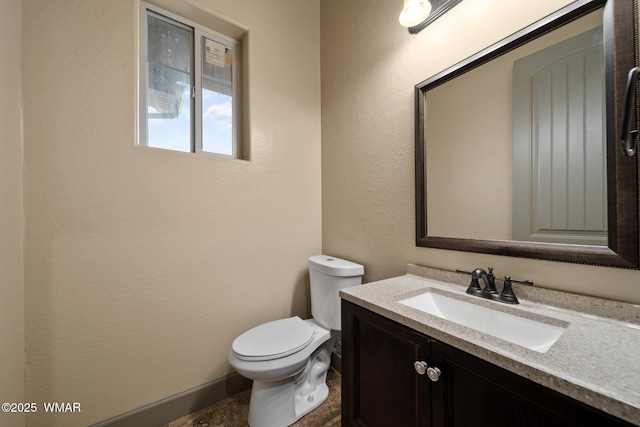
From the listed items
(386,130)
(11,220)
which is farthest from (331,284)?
(11,220)

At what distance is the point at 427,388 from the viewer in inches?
27.0

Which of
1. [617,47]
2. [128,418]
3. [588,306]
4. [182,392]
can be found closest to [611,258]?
[588,306]

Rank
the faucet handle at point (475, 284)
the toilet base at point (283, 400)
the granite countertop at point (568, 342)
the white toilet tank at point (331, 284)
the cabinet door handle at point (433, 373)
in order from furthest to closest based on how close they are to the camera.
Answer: the white toilet tank at point (331, 284) → the toilet base at point (283, 400) → the faucet handle at point (475, 284) → the cabinet door handle at point (433, 373) → the granite countertop at point (568, 342)

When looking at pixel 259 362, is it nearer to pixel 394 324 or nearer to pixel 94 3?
pixel 394 324

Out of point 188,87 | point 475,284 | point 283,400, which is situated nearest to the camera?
point 475,284

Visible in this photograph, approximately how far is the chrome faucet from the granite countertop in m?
0.02

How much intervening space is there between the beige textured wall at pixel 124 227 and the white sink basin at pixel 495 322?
1.02 metres

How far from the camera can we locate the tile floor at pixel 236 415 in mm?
1245

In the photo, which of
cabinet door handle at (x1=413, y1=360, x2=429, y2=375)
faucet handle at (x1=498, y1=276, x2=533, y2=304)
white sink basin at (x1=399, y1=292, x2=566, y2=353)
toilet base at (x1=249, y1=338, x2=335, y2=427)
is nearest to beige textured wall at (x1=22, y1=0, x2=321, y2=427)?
toilet base at (x1=249, y1=338, x2=335, y2=427)

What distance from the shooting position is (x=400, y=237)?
1306 mm

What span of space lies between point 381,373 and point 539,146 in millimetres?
995

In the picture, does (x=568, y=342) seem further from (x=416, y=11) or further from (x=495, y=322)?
(x=416, y=11)

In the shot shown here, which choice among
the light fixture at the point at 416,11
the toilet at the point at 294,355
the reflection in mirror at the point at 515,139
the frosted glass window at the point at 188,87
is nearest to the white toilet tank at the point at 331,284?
the toilet at the point at 294,355

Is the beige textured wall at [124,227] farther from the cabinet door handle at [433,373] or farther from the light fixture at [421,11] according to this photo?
the cabinet door handle at [433,373]
